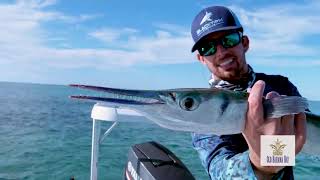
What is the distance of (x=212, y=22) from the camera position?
11.5 ft

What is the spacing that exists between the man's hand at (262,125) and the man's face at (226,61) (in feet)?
3.32

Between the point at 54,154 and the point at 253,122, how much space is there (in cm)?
1602

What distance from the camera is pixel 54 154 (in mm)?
17578

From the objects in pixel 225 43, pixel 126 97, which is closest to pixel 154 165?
pixel 225 43

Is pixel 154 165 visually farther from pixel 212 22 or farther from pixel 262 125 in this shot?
pixel 262 125

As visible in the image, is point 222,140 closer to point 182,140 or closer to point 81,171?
point 81,171

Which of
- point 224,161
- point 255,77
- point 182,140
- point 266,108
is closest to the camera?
point 266,108

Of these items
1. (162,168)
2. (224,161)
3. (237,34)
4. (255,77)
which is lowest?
(162,168)

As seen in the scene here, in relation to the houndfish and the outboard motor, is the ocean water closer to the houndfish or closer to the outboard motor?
the outboard motor

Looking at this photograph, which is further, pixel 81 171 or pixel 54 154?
pixel 54 154

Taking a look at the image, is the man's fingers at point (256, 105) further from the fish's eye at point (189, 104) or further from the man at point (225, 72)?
the man at point (225, 72)

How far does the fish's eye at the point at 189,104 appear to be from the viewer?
99.3 inches

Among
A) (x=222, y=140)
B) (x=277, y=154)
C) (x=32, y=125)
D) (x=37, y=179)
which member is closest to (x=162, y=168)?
(x=222, y=140)

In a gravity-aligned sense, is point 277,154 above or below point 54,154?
above
